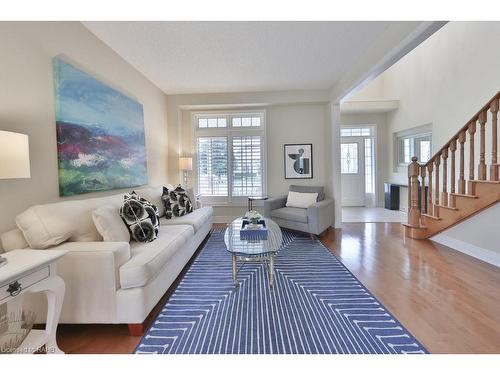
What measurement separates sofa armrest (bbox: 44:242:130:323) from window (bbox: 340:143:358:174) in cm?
668

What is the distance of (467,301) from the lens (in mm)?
2203

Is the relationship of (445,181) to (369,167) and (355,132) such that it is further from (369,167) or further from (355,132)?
(355,132)

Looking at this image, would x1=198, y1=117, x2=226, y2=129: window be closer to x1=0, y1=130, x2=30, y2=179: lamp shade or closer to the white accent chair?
the white accent chair

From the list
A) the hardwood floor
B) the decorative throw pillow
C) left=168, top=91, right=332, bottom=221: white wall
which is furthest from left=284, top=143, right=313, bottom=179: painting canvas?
the hardwood floor

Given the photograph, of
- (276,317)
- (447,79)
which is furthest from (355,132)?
(276,317)

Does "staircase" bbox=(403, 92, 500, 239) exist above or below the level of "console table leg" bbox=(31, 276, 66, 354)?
above

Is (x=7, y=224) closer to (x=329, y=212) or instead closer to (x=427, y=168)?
(x=329, y=212)

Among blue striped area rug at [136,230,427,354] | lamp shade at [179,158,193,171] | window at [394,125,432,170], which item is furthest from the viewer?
window at [394,125,432,170]

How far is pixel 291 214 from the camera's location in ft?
14.1

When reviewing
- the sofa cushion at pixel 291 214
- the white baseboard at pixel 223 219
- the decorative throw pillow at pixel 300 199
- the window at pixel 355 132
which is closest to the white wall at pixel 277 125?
the white baseboard at pixel 223 219

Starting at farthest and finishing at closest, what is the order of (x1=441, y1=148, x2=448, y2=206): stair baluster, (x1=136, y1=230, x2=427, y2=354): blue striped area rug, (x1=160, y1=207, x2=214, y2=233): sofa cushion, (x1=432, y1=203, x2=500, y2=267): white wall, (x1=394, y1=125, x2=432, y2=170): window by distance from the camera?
(x1=394, y1=125, x2=432, y2=170): window → (x1=441, y1=148, x2=448, y2=206): stair baluster → (x1=160, y1=207, x2=214, y2=233): sofa cushion → (x1=432, y1=203, x2=500, y2=267): white wall → (x1=136, y1=230, x2=427, y2=354): blue striped area rug

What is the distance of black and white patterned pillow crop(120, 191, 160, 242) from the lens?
7.84 feet

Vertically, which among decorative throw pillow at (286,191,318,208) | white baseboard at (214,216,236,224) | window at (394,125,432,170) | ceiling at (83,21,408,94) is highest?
ceiling at (83,21,408,94)
